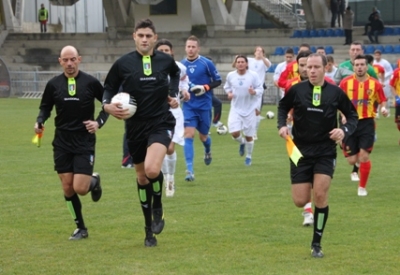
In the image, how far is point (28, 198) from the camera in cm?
1275

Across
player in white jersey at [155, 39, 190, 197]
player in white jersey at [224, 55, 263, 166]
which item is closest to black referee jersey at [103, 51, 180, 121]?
player in white jersey at [155, 39, 190, 197]

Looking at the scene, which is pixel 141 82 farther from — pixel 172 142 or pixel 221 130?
pixel 221 130

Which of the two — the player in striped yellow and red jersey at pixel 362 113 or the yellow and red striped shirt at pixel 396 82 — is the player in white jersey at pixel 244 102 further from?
the player in striped yellow and red jersey at pixel 362 113

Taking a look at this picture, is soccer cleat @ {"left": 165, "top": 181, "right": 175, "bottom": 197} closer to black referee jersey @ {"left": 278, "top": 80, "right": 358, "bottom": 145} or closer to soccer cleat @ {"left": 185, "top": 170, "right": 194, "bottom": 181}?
soccer cleat @ {"left": 185, "top": 170, "right": 194, "bottom": 181}

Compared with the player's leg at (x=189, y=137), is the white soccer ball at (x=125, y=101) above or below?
above

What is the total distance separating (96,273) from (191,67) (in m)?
7.30

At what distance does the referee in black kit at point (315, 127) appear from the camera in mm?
8531

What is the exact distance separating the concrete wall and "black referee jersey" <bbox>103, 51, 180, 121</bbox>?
41.3 meters

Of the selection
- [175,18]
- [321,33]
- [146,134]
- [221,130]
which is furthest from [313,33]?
[146,134]

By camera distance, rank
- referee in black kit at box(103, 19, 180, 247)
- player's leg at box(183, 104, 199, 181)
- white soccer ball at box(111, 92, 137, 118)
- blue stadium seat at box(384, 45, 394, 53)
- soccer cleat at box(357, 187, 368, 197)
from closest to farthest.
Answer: white soccer ball at box(111, 92, 137, 118) → referee in black kit at box(103, 19, 180, 247) → soccer cleat at box(357, 187, 368, 197) → player's leg at box(183, 104, 199, 181) → blue stadium seat at box(384, 45, 394, 53)

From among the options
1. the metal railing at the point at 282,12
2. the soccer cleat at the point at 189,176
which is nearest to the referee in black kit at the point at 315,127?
the soccer cleat at the point at 189,176

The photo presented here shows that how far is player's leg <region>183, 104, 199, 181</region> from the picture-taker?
14.1 metres

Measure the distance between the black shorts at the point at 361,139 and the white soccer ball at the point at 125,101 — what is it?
185 inches

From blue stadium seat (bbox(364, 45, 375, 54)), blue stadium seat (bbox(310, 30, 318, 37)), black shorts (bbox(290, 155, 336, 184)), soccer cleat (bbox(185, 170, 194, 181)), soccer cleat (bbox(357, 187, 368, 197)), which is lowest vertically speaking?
soccer cleat (bbox(185, 170, 194, 181))
